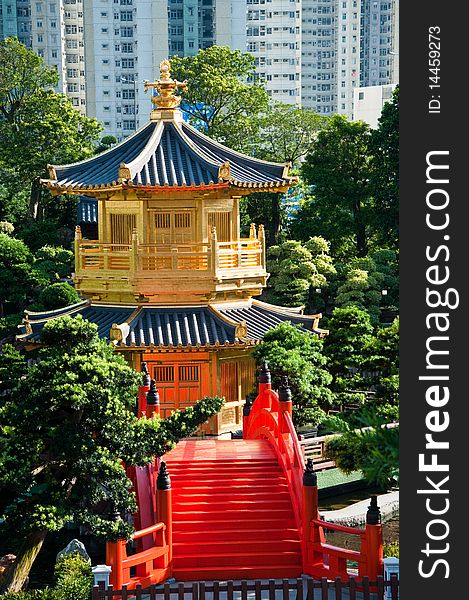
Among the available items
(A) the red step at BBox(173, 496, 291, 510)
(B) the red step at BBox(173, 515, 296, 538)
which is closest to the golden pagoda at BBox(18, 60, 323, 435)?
(A) the red step at BBox(173, 496, 291, 510)

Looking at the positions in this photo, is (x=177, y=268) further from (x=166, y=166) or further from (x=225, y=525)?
(x=225, y=525)

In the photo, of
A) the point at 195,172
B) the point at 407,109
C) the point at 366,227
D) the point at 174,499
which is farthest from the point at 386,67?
the point at 407,109

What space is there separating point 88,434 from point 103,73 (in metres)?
68.9

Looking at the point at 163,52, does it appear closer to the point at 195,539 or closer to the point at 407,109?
the point at 195,539

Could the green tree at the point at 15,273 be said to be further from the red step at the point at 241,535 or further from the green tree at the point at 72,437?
the green tree at the point at 72,437

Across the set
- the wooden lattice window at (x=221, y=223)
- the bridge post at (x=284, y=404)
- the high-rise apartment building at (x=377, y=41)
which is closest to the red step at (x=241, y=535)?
the bridge post at (x=284, y=404)

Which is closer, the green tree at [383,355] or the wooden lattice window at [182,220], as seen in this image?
the wooden lattice window at [182,220]

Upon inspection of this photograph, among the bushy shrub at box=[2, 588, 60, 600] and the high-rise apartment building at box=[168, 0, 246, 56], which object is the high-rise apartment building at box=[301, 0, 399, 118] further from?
the bushy shrub at box=[2, 588, 60, 600]

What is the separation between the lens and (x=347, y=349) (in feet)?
79.3

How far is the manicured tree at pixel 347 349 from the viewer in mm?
23500

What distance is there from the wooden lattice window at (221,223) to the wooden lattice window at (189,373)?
2958 millimetres

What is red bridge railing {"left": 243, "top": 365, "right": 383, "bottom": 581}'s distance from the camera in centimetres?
1266

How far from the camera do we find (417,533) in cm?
738

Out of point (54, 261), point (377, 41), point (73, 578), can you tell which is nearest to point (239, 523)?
point (73, 578)
